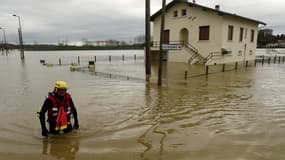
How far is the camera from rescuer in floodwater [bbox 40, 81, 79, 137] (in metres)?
4.47

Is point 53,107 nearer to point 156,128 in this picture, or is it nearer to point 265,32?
point 156,128

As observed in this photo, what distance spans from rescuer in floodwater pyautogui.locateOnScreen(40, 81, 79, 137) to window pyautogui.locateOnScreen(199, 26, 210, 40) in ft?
74.5

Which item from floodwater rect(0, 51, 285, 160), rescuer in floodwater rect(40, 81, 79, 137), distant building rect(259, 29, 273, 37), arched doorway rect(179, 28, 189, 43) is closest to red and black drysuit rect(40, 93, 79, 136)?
rescuer in floodwater rect(40, 81, 79, 137)

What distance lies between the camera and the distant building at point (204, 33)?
955 inches

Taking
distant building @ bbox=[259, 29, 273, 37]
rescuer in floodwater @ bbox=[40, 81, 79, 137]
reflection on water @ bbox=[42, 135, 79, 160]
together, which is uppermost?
distant building @ bbox=[259, 29, 273, 37]

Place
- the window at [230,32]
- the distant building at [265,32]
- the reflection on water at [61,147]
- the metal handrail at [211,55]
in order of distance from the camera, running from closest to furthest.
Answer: the reflection on water at [61,147] → the metal handrail at [211,55] → the window at [230,32] → the distant building at [265,32]

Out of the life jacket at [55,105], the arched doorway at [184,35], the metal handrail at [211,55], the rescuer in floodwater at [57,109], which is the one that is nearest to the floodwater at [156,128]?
the rescuer in floodwater at [57,109]

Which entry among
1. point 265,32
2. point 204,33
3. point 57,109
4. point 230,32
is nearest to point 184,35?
point 204,33

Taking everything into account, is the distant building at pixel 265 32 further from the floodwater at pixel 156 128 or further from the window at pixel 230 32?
the floodwater at pixel 156 128

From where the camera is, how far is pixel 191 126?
582 cm

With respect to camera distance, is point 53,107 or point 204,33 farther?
point 204,33

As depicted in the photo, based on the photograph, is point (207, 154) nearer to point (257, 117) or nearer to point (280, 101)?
point (257, 117)

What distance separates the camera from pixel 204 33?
995 inches

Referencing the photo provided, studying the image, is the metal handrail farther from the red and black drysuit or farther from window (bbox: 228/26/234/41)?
the red and black drysuit
